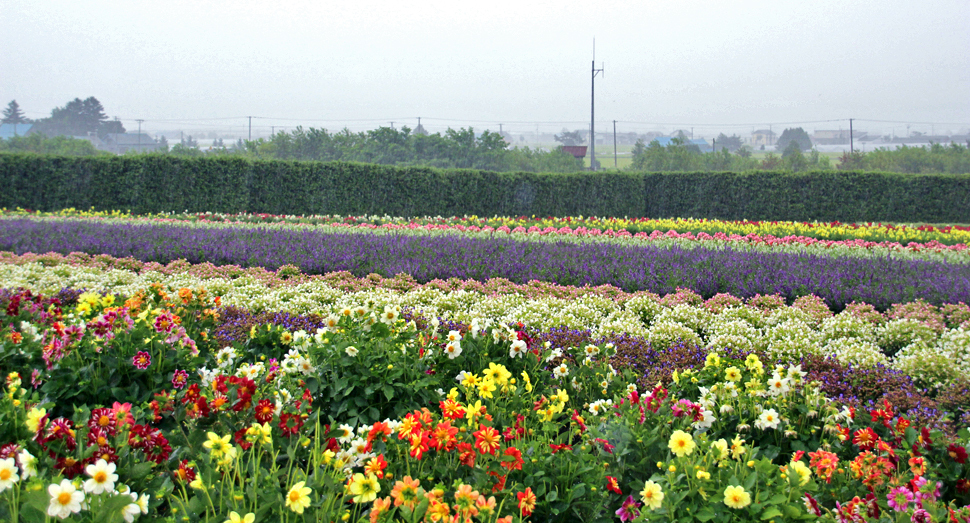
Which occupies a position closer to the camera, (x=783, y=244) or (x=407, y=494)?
(x=407, y=494)

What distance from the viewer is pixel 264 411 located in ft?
6.46

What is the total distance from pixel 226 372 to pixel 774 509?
234 cm

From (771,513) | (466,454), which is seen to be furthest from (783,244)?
(466,454)

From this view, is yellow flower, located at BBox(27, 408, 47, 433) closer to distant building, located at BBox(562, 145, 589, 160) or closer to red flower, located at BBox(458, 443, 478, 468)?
red flower, located at BBox(458, 443, 478, 468)

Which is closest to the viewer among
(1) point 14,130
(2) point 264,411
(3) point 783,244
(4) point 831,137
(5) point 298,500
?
(5) point 298,500

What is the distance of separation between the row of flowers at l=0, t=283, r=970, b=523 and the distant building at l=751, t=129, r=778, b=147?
131 ft

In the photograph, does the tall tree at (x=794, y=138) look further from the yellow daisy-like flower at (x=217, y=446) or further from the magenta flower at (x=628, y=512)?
the yellow daisy-like flower at (x=217, y=446)

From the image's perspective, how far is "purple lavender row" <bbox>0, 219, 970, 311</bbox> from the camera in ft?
17.6

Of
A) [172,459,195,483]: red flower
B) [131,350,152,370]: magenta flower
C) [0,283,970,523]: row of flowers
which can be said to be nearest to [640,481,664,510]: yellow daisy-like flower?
[0,283,970,523]: row of flowers

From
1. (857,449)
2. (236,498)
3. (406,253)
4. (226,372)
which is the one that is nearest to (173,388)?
(226,372)

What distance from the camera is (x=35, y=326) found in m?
3.09

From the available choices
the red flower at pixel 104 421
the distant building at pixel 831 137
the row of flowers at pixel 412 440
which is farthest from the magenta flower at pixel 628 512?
the distant building at pixel 831 137

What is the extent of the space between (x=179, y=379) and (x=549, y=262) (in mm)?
4314

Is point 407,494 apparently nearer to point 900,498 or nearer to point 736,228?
point 900,498
